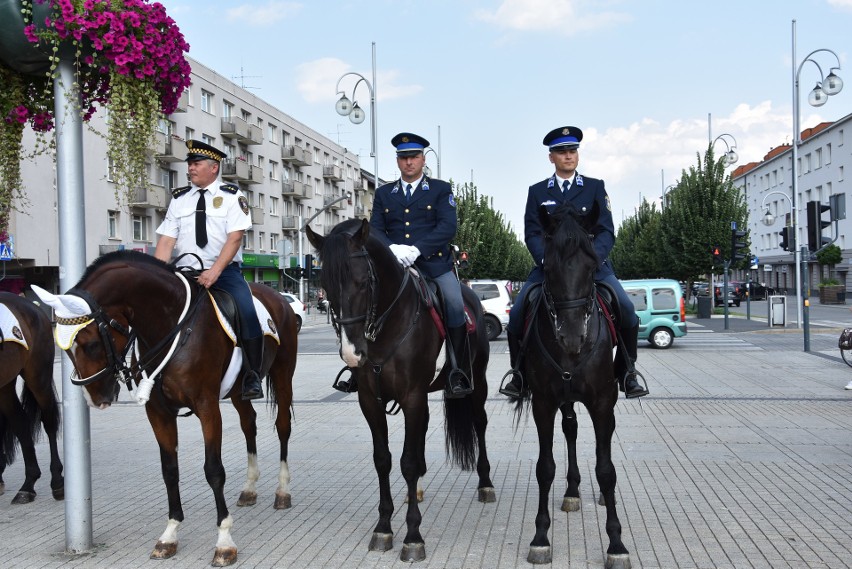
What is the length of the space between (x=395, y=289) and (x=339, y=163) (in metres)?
84.7

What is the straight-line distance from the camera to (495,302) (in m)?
26.7

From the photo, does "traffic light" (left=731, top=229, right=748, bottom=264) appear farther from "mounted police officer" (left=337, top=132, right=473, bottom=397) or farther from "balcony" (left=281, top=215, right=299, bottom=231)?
"balcony" (left=281, top=215, right=299, bottom=231)

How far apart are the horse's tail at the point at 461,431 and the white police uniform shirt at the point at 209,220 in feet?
7.50

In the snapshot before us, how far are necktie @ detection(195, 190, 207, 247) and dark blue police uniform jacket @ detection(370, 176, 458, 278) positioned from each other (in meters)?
1.39

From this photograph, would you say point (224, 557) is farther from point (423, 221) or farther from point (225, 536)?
point (423, 221)

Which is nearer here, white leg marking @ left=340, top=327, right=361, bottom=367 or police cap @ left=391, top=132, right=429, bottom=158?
white leg marking @ left=340, top=327, right=361, bottom=367

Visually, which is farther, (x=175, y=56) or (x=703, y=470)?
(x=703, y=470)

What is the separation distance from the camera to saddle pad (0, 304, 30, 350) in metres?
6.74

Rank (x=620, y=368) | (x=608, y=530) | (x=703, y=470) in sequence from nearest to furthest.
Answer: (x=608, y=530), (x=620, y=368), (x=703, y=470)

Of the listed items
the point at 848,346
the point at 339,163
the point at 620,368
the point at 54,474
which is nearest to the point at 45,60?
the point at 54,474

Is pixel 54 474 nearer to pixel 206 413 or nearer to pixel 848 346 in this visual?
pixel 206 413

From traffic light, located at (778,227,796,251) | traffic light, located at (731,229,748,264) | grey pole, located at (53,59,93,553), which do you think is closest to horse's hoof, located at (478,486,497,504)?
grey pole, located at (53,59,93,553)

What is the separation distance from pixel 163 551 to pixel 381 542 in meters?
1.48

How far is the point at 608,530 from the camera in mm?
5039
